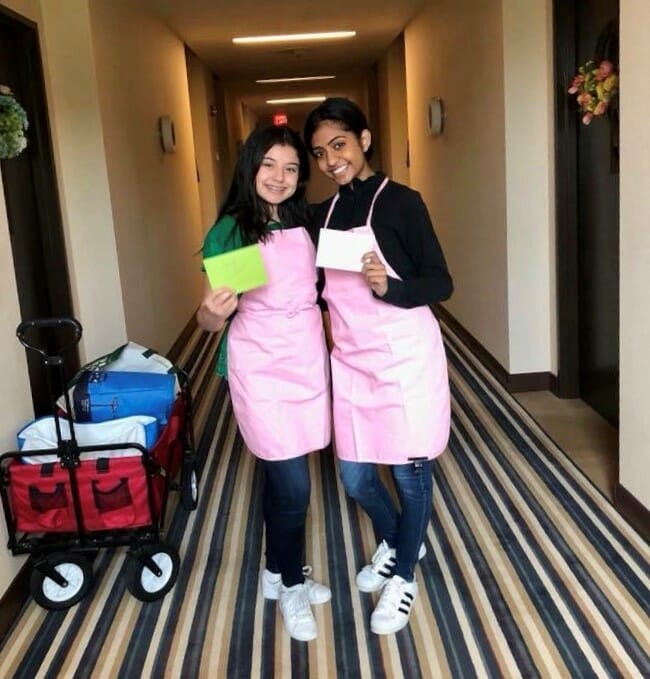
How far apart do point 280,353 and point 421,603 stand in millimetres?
847

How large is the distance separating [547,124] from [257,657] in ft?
9.48

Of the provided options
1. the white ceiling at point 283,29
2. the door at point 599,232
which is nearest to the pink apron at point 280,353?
the door at point 599,232

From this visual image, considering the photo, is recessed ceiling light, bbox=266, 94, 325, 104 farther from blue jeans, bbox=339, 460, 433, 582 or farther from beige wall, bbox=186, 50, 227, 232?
blue jeans, bbox=339, 460, 433, 582

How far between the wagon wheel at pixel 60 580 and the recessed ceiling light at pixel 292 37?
5.40m

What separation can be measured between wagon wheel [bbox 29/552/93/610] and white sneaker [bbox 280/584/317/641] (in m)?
0.61

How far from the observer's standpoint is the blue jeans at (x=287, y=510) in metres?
2.00

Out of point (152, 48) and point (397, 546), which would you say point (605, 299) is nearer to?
point (397, 546)

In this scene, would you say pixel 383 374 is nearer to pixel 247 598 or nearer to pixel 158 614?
pixel 247 598

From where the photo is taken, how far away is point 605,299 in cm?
345

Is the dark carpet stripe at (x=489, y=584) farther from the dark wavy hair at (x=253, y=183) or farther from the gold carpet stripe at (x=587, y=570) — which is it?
the dark wavy hair at (x=253, y=183)

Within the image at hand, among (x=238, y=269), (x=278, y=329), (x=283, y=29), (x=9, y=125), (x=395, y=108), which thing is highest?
(x=283, y=29)

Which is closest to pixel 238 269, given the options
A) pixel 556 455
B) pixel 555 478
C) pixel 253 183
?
pixel 253 183

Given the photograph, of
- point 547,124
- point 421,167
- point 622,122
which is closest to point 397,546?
point 622,122

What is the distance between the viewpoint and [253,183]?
1917mm
